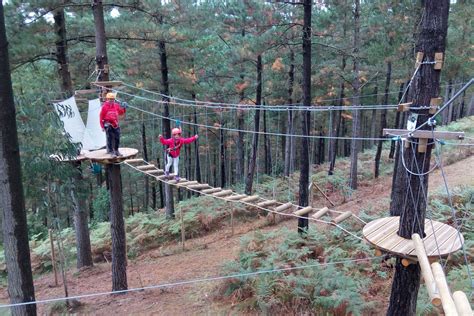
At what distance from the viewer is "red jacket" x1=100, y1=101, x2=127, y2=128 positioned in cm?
703

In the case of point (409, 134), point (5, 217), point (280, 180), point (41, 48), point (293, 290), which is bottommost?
point (280, 180)

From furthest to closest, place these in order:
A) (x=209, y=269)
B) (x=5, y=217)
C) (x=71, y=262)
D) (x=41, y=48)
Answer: (x=71, y=262)
(x=209, y=269)
(x=41, y=48)
(x=5, y=217)

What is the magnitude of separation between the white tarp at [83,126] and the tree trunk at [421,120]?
6.04m

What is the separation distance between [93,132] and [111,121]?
2.75 ft

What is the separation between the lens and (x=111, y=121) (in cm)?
707

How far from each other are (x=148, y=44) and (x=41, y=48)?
4147mm

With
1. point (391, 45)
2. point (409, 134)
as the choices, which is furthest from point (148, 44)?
point (409, 134)

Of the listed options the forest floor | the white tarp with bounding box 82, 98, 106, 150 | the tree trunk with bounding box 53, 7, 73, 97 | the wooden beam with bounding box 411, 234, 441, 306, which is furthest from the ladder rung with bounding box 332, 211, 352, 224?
the tree trunk with bounding box 53, 7, 73, 97

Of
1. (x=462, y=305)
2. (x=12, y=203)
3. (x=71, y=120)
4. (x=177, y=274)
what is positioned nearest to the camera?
(x=462, y=305)

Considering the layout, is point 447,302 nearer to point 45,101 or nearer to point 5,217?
point 5,217

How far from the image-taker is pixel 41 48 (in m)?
8.23

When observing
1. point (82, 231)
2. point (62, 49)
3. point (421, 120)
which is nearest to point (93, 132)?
point (62, 49)

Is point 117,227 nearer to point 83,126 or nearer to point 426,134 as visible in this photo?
point 83,126

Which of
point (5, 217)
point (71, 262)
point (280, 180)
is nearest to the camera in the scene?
point (5, 217)
